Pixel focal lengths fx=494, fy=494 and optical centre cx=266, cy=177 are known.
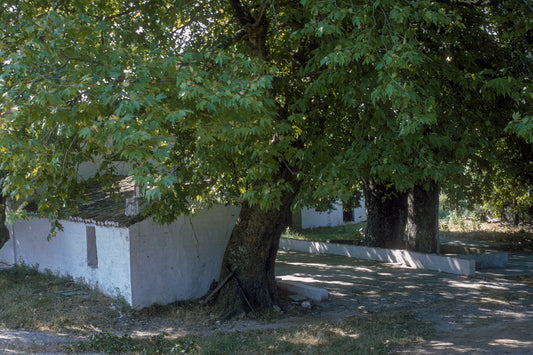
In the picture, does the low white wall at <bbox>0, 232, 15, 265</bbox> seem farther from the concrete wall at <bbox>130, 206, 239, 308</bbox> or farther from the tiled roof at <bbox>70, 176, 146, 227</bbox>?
the concrete wall at <bbox>130, 206, 239, 308</bbox>

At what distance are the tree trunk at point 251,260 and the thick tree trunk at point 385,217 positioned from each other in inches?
318

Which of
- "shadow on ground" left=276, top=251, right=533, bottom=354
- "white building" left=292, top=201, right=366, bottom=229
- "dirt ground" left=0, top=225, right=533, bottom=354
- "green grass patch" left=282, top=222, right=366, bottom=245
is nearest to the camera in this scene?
"dirt ground" left=0, top=225, right=533, bottom=354

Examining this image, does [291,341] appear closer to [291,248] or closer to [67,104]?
[67,104]

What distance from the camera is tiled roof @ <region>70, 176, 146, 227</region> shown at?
10.8m

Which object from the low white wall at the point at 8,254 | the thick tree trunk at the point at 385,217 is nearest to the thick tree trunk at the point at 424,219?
the thick tree trunk at the point at 385,217

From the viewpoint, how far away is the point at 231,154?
780 centimetres

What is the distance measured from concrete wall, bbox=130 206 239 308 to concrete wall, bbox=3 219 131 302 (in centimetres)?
28

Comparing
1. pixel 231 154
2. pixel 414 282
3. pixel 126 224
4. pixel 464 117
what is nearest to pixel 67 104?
pixel 231 154

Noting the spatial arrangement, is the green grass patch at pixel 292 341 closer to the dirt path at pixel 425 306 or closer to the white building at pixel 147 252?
the dirt path at pixel 425 306

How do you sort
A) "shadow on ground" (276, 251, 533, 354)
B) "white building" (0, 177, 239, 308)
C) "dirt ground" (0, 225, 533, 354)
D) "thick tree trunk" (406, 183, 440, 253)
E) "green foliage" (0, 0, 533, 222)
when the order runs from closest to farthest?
"green foliage" (0, 0, 533, 222)
"dirt ground" (0, 225, 533, 354)
"shadow on ground" (276, 251, 533, 354)
"white building" (0, 177, 239, 308)
"thick tree trunk" (406, 183, 440, 253)

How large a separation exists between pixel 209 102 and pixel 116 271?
6.53 m

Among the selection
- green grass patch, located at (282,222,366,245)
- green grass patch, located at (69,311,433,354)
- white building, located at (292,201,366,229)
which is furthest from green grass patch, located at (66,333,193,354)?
white building, located at (292,201,366,229)

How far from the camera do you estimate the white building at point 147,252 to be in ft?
35.3

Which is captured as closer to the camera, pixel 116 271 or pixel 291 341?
pixel 291 341
